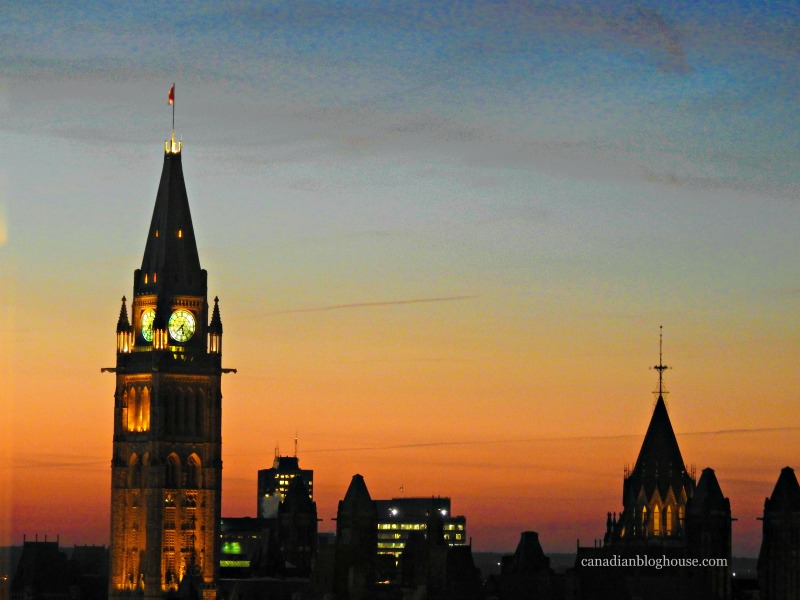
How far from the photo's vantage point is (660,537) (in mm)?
198000

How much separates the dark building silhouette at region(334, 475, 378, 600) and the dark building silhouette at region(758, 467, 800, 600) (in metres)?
31.6

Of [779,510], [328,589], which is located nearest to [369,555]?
[328,589]

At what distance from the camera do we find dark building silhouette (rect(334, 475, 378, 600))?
7111 inches

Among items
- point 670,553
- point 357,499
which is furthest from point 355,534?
A: point 670,553

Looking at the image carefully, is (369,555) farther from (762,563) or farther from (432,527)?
(762,563)

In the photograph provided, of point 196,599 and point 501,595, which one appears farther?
point 196,599

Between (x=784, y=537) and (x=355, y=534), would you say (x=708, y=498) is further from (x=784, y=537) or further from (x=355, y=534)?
(x=355, y=534)

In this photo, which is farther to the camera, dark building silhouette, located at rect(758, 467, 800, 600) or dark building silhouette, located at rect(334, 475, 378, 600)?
dark building silhouette, located at rect(758, 467, 800, 600)

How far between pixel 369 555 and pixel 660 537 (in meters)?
27.5

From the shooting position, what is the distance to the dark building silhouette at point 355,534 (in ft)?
593

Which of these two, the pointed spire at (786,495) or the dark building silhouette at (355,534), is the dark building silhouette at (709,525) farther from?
the dark building silhouette at (355,534)

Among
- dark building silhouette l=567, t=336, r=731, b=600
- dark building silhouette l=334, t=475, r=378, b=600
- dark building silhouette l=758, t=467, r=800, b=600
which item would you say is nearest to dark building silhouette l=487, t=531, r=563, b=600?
dark building silhouette l=567, t=336, r=731, b=600

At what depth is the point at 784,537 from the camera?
18975 centimetres

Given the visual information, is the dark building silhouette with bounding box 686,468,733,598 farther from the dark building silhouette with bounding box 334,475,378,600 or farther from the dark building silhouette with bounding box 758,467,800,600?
the dark building silhouette with bounding box 334,475,378,600
